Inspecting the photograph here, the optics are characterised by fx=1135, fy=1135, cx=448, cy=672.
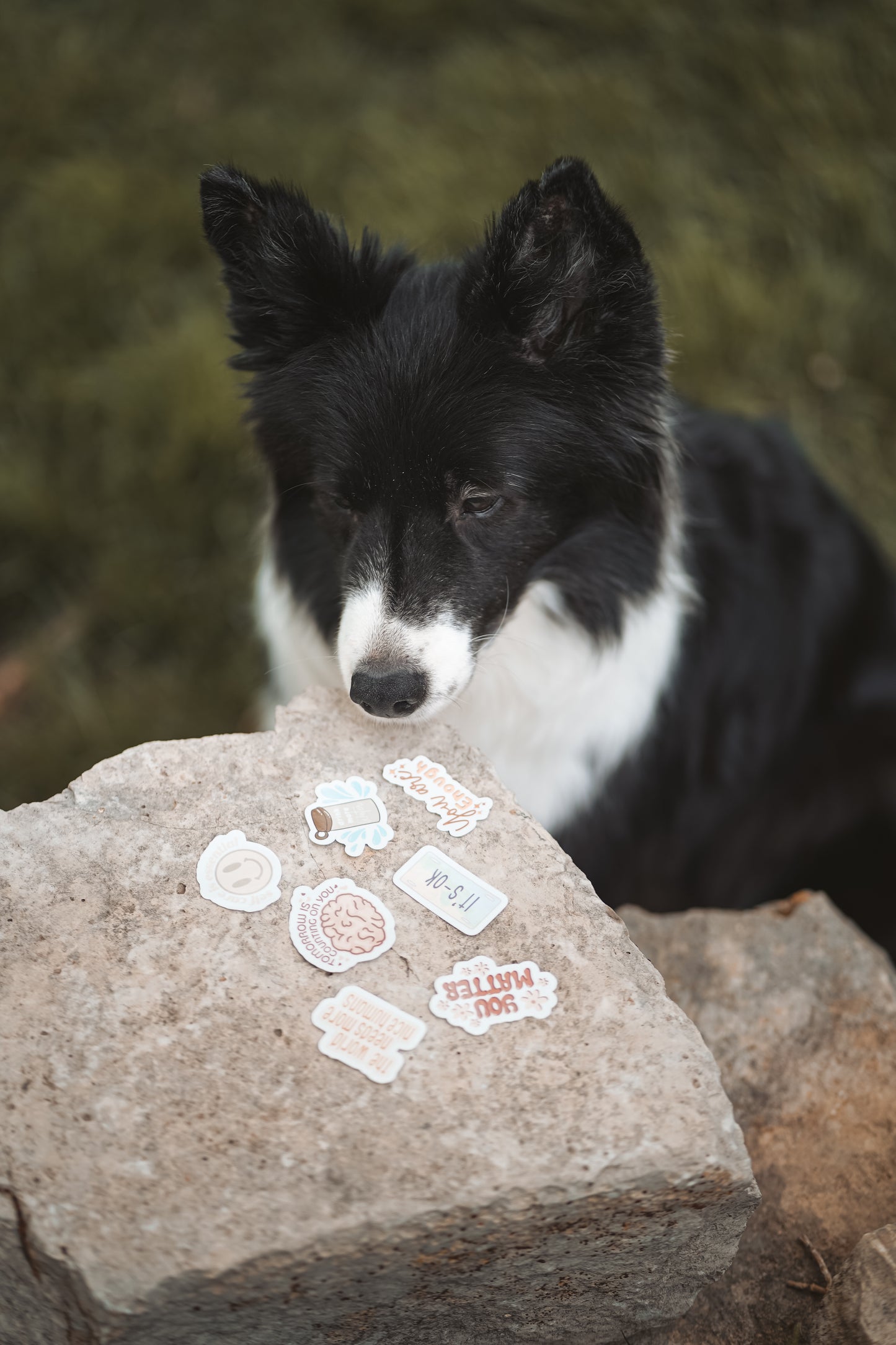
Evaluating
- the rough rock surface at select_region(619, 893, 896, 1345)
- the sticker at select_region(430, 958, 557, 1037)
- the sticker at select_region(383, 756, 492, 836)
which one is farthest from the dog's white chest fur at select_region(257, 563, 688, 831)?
the sticker at select_region(430, 958, 557, 1037)

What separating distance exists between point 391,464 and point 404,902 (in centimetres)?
92

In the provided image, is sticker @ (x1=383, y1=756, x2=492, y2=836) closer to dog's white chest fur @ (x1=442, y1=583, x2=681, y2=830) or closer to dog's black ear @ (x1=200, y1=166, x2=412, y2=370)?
dog's white chest fur @ (x1=442, y1=583, x2=681, y2=830)

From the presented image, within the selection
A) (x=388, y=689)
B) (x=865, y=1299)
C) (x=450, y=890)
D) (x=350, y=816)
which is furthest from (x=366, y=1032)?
(x=865, y=1299)

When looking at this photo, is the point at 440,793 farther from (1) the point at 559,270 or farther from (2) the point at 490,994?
(1) the point at 559,270

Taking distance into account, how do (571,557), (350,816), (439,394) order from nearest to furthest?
1. (350,816)
2. (439,394)
3. (571,557)

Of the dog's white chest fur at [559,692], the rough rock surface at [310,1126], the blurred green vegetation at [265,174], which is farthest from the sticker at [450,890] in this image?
the blurred green vegetation at [265,174]

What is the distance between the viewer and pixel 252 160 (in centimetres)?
555

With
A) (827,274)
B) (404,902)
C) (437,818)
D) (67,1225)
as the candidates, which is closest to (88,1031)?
(67,1225)

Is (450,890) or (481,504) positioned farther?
(481,504)

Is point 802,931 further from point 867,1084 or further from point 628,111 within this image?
point 628,111

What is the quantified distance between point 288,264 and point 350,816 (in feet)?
3.87

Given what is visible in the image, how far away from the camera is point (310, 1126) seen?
1794mm

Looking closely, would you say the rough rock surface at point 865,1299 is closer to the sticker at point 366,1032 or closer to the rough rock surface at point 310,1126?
the rough rock surface at point 310,1126

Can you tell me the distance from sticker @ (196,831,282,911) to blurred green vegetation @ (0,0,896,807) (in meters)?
2.13
